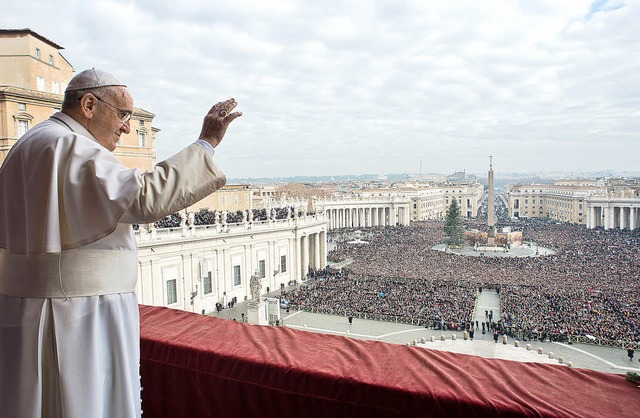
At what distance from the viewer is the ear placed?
232 centimetres

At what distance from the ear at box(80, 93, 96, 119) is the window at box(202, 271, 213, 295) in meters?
27.1

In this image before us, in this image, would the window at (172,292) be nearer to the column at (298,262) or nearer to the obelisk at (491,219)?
the column at (298,262)

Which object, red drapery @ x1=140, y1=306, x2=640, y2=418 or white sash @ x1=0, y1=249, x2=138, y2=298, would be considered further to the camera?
red drapery @ x1=140, y1=306, x2=640, y2=418

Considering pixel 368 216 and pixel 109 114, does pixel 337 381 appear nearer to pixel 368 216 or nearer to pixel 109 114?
pixel 109 114

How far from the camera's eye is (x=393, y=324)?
80.4 ft

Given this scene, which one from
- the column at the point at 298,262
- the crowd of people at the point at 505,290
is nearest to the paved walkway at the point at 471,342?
the crowd of people at the point at 505,290

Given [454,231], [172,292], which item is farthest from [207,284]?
[454,231]

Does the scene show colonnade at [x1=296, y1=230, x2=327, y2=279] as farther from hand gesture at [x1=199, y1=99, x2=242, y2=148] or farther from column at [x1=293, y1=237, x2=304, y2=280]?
hand gesture at [x1=199, y1=99, x2=242, y2=148]

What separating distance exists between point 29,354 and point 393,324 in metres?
23.6

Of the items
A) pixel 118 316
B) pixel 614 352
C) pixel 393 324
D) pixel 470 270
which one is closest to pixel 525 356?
pixel 614 352

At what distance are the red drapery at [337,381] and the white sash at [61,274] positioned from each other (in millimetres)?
1224

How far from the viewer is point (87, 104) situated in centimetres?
233

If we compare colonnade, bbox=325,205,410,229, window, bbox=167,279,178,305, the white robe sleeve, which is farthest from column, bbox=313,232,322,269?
colonnade, bbox=325,205,410,229

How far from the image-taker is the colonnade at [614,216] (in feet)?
265
